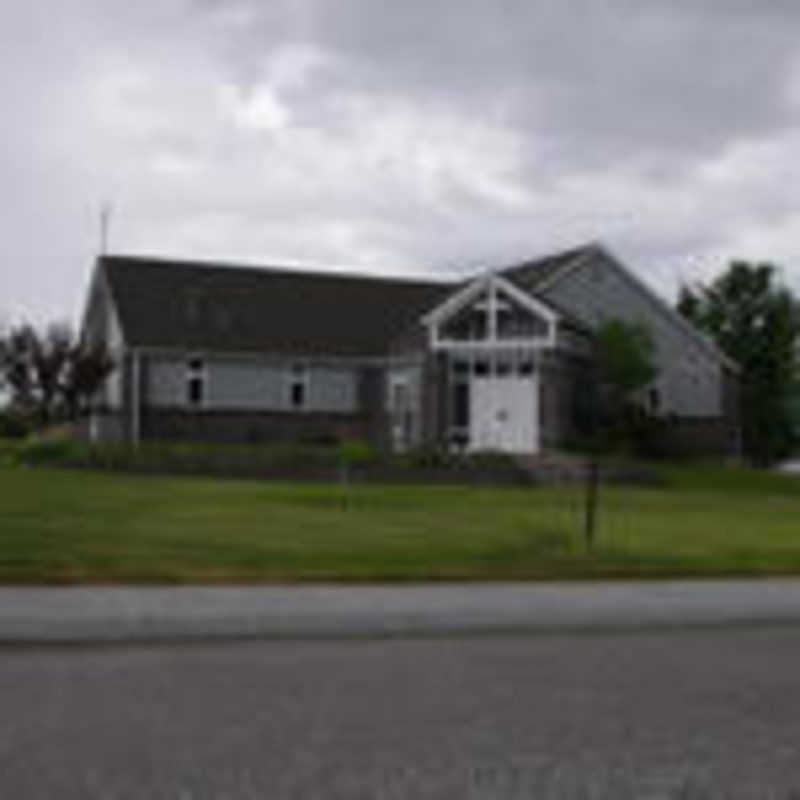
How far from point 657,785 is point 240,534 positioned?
10.7m

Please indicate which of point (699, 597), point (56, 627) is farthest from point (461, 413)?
point (56, 627)

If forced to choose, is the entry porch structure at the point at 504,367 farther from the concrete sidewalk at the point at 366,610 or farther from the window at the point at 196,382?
the concrete sidewalk at the point at 366,610

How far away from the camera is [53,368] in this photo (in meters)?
35.1

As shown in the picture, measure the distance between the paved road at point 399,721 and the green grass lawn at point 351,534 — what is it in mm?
3659

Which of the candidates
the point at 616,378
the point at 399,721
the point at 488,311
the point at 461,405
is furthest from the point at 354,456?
the point at 399,721

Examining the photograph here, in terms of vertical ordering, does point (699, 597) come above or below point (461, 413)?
below

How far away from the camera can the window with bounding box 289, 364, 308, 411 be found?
3772 centimetres

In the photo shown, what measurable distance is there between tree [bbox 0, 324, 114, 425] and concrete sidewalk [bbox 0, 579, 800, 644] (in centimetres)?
2358

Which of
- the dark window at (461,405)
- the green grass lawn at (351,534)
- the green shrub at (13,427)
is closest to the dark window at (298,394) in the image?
the dark window at (461,405)

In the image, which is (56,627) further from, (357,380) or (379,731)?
(357,380)

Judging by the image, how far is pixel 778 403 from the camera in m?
49.8

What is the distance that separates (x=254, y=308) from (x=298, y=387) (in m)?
2.98

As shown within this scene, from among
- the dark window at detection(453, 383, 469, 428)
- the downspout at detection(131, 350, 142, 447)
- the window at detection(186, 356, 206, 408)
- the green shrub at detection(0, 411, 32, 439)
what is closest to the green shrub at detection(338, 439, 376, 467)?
the dark window at detection(453, 383, 469, 428)

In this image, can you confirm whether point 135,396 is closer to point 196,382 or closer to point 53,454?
point 196,382
